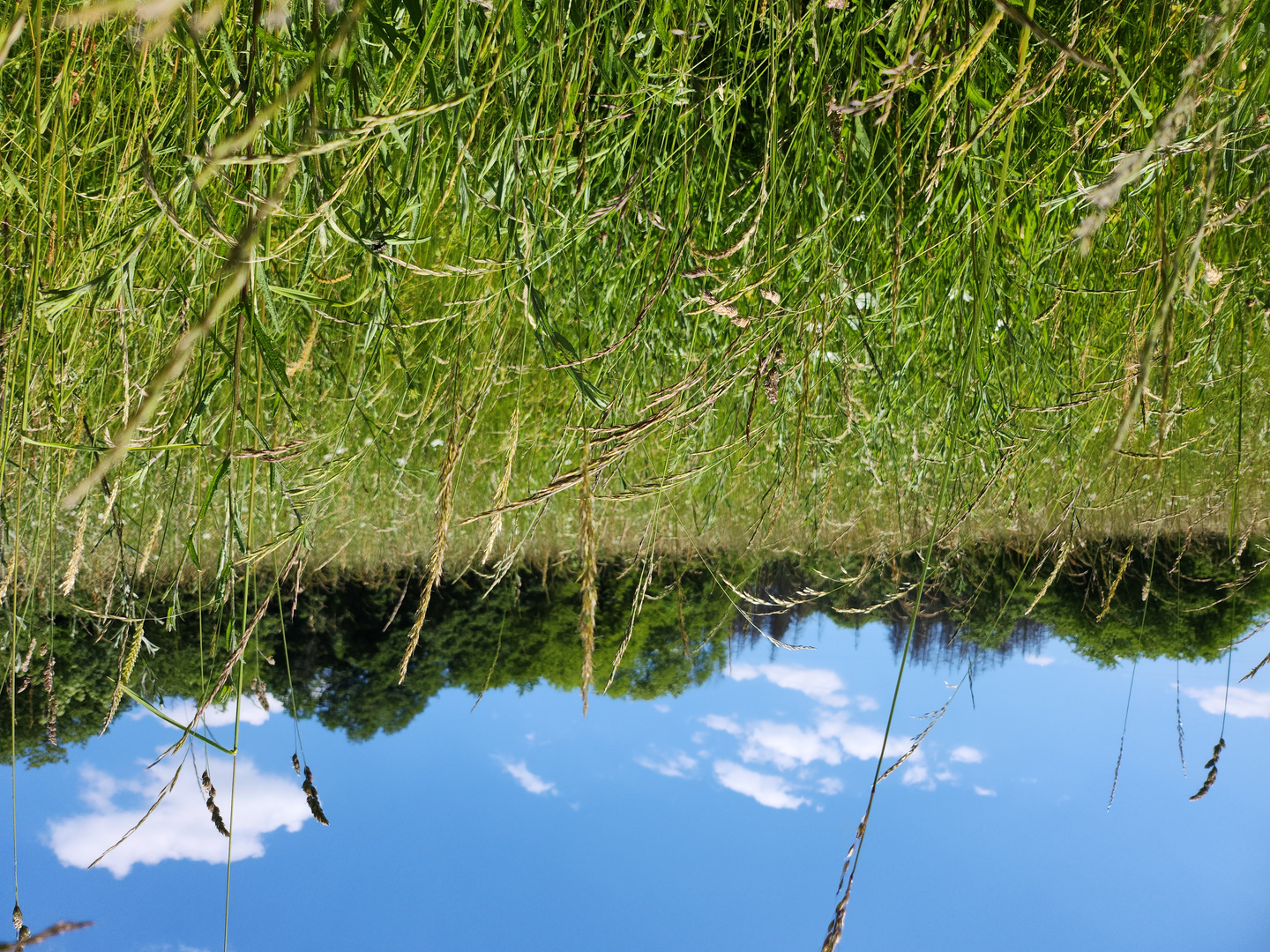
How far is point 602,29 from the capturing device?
0.54 m

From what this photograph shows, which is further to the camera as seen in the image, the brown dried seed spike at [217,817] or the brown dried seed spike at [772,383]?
the brown dried seed spike at [772,383]

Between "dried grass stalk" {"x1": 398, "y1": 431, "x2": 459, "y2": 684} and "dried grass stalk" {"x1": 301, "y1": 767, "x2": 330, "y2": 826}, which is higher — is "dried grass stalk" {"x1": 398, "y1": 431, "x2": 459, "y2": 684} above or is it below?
above

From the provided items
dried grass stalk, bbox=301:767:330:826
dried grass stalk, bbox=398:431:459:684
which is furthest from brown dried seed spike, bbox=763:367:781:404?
dried grass stalk, bbox=301:767:330:826

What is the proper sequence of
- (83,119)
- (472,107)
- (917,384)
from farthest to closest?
1. (917,384)
2. (83,119)
3. (472,107)

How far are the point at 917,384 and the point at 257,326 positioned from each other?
87 cm

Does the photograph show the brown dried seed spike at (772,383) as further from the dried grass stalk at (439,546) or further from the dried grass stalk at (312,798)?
the dried grass stalk at (312,798)

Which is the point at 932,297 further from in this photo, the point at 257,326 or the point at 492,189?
the point at 257,326

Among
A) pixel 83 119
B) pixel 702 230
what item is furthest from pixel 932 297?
pixel 83 119

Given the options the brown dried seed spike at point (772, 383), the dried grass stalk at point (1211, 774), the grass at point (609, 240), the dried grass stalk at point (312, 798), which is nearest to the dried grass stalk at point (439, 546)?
the grass at point (609, 240)

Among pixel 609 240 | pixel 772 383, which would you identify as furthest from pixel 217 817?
pixel 609 240

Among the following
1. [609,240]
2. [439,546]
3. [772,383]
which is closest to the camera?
[439,546]

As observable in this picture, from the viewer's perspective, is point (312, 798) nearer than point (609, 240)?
Yes

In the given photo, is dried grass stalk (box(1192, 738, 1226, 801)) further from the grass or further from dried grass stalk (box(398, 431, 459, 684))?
dried grass stalk (box(398, 431, 459, 684))

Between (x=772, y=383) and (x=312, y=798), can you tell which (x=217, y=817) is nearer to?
(x=312, y=798)
